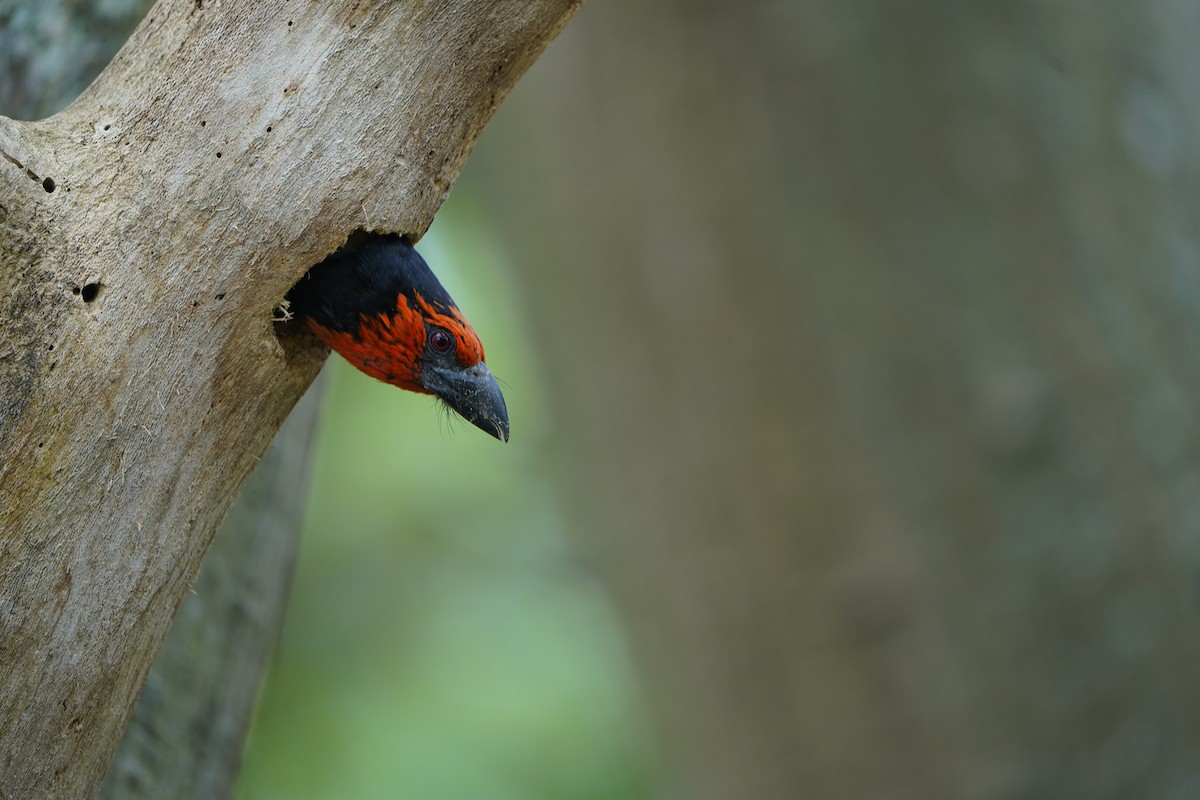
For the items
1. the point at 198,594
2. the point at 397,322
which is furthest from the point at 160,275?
the point at 198,594

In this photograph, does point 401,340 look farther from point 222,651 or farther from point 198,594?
Result: point 222,651

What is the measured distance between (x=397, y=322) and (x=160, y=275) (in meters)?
0.44

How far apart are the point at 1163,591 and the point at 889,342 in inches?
41.9

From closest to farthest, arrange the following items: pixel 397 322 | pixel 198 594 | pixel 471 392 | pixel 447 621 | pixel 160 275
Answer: pixel 160 275, pixel 397 322, pixel 471 392, pixel 198 594, pixel 447 621

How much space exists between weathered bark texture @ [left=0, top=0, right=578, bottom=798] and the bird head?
161 mm

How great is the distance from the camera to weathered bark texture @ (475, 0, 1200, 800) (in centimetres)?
310

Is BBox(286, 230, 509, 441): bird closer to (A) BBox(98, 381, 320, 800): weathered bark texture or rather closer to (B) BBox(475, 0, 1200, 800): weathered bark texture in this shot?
(A) BBox(98, 381, 320, 800): weathered bark texture

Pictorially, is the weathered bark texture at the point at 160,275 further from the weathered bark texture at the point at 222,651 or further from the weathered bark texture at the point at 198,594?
the weathered bark texture at the point at 222,651

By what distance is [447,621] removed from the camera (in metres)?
6.96

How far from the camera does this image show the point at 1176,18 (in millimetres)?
3365

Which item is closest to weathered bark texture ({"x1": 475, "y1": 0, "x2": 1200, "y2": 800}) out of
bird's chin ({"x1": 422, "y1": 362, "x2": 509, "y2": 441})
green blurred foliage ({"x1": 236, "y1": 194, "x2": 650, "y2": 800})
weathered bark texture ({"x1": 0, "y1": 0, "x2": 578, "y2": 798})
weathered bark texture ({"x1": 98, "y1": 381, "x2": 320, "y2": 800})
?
weathered bark texture ({"x1": 98, "y1": 381, "x2": 320, "y2": 800})

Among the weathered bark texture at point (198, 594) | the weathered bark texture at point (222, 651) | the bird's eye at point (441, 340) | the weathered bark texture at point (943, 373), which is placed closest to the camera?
the bird's eye at point (441, 340)

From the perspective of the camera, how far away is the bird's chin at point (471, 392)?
194 centimetres

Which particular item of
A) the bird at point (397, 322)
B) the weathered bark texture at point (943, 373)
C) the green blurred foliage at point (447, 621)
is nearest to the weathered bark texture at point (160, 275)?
the bird at point (397, 322)
